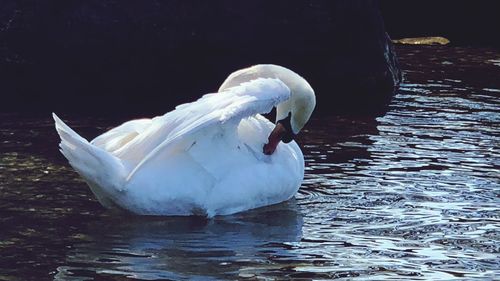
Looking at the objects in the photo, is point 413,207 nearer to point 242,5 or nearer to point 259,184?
point 259,184

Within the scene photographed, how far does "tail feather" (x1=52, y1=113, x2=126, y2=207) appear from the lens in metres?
8.11

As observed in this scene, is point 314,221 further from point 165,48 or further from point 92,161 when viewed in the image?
point 165,48

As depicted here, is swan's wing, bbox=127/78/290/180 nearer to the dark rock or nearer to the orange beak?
the orange beak

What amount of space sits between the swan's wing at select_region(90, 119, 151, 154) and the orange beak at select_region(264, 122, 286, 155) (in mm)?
872

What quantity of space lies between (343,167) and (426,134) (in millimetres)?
1643

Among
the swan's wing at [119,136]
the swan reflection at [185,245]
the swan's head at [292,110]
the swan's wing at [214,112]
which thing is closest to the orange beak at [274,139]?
the swan's head at [292,110]

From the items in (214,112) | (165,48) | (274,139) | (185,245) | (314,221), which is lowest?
(314,221)

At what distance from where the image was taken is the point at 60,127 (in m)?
8.16

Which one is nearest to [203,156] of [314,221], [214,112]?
[214,112]

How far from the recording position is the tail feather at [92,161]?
8.11m

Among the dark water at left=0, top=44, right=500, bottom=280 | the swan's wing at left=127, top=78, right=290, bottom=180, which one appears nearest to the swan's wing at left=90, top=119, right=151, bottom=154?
the swan's wing at left=127, top=78, right=290, bottom=180

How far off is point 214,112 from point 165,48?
17.0 feet

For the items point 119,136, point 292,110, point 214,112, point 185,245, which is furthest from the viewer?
point 292,110

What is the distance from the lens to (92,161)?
8.14 meters
